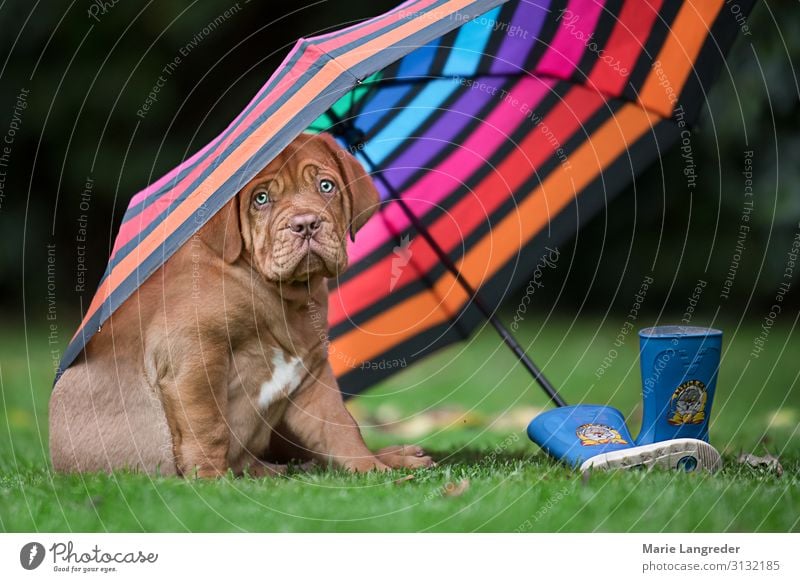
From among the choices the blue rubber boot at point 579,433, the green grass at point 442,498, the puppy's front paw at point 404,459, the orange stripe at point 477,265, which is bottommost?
the puppy's front paw at point 404,459

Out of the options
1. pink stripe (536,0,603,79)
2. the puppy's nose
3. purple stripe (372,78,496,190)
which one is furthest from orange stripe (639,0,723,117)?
the puppy's nose

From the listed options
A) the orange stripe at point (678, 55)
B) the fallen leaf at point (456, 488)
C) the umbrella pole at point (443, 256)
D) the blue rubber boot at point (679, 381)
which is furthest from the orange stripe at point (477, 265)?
the fallen leaf at point (456, 488)

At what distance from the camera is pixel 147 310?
→ 4547 mm

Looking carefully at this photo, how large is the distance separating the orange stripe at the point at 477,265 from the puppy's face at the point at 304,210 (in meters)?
1.35

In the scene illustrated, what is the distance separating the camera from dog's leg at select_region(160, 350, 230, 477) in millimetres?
4363

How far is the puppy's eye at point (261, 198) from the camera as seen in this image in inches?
181

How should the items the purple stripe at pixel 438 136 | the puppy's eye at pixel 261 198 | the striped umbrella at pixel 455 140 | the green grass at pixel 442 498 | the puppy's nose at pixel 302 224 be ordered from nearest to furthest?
the green grass at pixel 442 498 < the striped umbrella at pixel 455 140 < the puppy's nose at pixel 302 224 < the puppy's eye at pixel 261 198 < the purple stripe at pixel 438 136

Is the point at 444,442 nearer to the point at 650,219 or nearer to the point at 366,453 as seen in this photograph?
the point at 366,453

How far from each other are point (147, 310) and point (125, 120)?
22.7 feet

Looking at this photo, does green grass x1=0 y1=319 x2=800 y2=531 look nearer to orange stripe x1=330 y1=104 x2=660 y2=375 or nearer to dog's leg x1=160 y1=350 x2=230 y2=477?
dog's leg x1=160 y1=350 x2=230 y2=477

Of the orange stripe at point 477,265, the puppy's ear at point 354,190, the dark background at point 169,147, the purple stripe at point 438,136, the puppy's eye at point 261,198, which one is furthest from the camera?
the dark background at point 169,147

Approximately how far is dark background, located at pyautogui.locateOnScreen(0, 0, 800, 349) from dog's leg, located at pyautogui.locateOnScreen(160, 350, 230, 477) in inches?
236

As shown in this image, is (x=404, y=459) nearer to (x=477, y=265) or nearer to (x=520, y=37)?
(x=477, y=265)

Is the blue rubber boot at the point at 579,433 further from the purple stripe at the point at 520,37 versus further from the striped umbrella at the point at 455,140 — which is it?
the purple stripe at the point at 520,37
